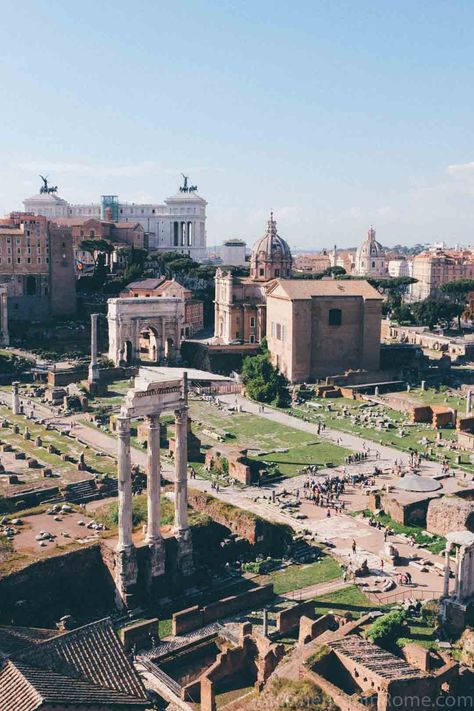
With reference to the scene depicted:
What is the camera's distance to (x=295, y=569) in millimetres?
26859

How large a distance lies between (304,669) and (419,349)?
52.8 metres

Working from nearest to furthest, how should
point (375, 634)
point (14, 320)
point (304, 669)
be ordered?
point (304, 669), point (375, 634), point (14, 320)

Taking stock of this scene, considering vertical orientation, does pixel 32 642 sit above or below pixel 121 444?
below

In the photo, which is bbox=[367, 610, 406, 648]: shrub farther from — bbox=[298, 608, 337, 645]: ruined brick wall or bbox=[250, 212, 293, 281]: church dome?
bbox=[250, 212, 293, 281]: church dome

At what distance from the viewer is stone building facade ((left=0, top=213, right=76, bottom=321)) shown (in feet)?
253

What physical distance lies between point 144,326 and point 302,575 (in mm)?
45058

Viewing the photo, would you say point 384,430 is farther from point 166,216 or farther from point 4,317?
point 166,216

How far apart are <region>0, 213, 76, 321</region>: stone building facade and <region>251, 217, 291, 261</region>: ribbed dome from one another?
19.1m

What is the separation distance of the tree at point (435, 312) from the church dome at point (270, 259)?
1457 centimetres

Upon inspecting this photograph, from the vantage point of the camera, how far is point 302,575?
26.4 metres

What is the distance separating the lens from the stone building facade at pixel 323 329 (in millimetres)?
62219

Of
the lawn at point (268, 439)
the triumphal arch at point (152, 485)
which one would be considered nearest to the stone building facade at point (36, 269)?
the lawn at point (268, 439)

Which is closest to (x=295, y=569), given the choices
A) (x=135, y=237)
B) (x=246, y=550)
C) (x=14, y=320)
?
(x=246, y=550)

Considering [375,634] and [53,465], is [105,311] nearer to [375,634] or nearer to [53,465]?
[53,465]
